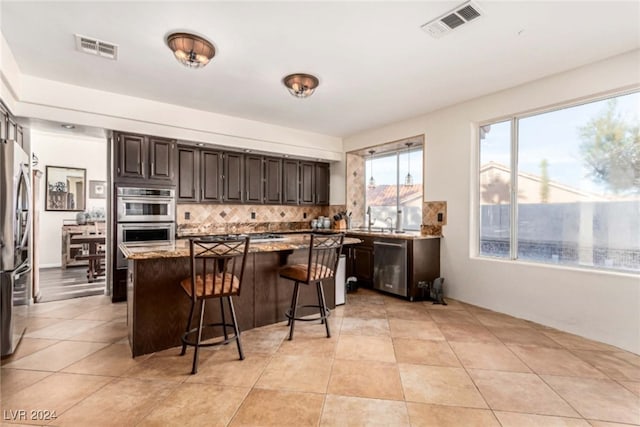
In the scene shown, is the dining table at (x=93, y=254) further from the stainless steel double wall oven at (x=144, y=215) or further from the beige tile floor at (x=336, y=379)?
the beige tile floor at (x=336, y=379)

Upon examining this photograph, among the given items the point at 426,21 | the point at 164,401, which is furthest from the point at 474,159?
the point at 164,401

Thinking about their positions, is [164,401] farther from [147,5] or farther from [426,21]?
[426,21]

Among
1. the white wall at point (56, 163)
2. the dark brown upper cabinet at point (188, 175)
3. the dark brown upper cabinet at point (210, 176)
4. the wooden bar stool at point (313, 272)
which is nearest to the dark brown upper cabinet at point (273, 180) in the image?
the dark brown upper cabinet at point (210, 176)

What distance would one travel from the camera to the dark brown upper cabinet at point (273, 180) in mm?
5703

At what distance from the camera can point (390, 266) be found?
452 centimetres

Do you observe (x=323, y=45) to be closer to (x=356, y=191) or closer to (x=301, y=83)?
(x=301, y=83)

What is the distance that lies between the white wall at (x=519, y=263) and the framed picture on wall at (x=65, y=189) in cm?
632

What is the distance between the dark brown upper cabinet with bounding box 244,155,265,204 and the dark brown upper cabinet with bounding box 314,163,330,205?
122 cm

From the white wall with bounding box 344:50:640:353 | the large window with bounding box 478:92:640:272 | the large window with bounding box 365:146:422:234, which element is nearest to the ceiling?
the white wall with bounding box 344:50:640:353

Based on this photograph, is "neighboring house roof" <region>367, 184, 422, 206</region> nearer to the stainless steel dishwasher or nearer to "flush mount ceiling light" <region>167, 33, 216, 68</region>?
the stainless steel dishwasher

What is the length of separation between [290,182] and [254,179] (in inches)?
29.5

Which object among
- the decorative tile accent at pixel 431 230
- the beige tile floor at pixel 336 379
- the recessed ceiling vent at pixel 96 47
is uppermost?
the recessed ceiling vent at pixel 96 47

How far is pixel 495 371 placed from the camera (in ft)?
7.64

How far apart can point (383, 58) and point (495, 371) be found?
9.39 ft
